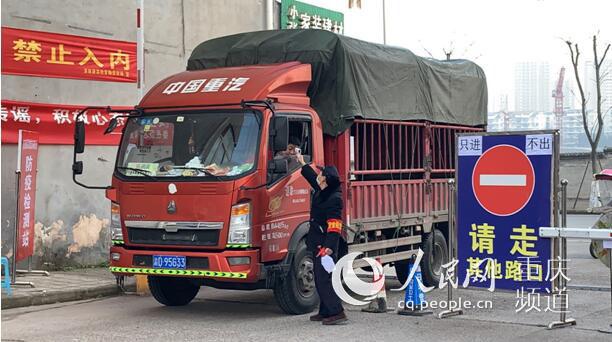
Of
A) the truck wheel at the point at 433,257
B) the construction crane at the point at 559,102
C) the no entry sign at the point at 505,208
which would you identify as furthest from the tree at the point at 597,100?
the no entry sign at the point at 505,208

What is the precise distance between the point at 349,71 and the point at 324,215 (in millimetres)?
2151

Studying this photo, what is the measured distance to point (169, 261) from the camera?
356 inches

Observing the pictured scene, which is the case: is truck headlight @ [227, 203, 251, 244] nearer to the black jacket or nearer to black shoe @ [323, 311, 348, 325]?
the black jacket

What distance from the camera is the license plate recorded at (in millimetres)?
8953

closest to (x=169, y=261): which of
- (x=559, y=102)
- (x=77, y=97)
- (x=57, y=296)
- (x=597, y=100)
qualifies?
(x=57, y=296)

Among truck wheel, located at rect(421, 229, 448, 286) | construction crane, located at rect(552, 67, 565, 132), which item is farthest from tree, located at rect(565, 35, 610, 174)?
truck wheel, located at rect(421, 229, 448, 286)

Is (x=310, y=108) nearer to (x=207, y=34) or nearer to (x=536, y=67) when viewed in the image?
(x=207, y=34)

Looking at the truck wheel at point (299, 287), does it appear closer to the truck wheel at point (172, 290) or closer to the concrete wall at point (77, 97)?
the truck wheel at point (172, 290)

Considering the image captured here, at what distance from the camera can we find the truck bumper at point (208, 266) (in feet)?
28.7

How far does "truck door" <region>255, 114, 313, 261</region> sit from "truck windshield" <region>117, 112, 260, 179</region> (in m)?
0.36

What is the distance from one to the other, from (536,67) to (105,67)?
30.7 metres

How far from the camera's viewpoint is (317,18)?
20000 mm

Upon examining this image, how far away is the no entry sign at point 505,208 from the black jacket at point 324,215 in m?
1.40

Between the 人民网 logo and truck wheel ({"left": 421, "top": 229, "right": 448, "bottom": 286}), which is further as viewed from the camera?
truck wheel ({"left": 421, "top": 229, "right": 448, "bottom": 286})
